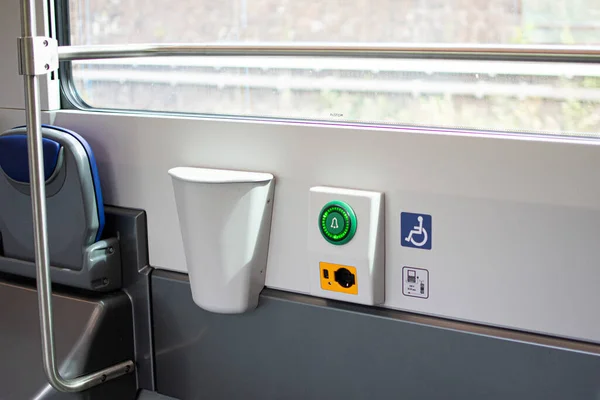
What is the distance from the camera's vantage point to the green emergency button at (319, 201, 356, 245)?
5.09 feet

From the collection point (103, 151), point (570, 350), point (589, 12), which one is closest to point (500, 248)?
point (570, 350)

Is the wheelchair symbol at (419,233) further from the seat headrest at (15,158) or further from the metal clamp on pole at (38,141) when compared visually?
the seat headrest at (15,158)

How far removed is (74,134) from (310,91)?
608 millimetres

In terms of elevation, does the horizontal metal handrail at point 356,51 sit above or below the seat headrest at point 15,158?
above

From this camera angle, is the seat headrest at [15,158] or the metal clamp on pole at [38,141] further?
the seat headrest at [15,158]

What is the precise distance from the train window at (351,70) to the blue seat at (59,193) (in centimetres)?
24

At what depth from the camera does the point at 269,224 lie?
171 cm

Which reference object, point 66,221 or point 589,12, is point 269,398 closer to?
point 66,221

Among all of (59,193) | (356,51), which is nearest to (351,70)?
(356,51)

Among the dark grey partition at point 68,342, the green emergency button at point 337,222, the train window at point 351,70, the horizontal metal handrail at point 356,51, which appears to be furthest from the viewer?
the dark grey partition at point 68,342

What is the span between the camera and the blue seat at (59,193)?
5.98 feet

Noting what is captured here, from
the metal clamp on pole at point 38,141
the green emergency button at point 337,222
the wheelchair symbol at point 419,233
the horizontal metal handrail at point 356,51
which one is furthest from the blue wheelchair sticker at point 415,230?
the metal clamp on pole at point 38,141

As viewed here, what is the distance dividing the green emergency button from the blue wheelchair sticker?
0.33 feet

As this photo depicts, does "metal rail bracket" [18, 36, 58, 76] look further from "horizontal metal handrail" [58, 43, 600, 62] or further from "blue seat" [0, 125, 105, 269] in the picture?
"blue seat" [0, 125, 105, 269]
